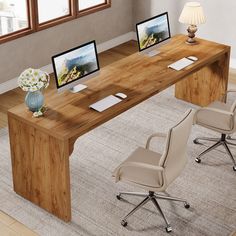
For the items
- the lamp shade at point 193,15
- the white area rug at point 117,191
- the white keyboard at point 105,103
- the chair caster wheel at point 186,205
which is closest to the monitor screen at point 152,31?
the lamp shade at point 193,15

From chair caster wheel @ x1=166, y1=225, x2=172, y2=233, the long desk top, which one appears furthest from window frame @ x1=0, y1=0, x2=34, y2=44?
chair caster wheel @ x1=166, y1=225, x2=172, y2=233

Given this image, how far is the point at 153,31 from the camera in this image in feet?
19.4

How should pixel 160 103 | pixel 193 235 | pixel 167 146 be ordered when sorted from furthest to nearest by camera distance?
1. pixel 160 103
2. pixel 193 235
3. pixel 167 146

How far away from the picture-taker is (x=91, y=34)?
7.89 meters

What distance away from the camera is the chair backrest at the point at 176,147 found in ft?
13.7

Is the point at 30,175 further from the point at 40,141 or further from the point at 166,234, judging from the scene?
the point at 166,234

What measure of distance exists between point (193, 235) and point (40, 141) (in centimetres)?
140

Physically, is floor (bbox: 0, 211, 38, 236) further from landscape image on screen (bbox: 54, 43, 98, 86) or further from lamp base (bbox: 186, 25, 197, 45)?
lamp base (bbox: 186, 25, 197, 45)

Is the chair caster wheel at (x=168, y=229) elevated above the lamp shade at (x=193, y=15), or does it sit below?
below

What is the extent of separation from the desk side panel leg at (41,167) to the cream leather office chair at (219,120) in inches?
58.5

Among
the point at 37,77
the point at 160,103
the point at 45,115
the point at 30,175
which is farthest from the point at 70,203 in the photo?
the point at 160,103

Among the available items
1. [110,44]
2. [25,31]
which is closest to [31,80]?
[25,31]

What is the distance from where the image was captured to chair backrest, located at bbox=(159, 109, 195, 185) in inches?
165

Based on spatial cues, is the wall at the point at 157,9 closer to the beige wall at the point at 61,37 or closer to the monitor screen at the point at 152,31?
the beige wall at the point at 61,37
